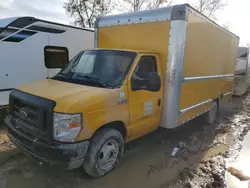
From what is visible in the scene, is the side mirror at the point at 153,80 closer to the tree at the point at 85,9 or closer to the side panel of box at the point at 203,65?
the side panel of box at the point at 203,65

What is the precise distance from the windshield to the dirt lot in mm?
1633

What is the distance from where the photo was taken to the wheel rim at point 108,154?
3.76 meters

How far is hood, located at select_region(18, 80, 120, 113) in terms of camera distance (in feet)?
10.3

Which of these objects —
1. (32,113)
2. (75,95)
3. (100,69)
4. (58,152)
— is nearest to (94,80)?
(100,69)

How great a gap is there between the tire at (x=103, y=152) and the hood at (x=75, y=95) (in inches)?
20.5

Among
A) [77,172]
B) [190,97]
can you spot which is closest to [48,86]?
[77,172]

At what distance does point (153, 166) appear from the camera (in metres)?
4.45

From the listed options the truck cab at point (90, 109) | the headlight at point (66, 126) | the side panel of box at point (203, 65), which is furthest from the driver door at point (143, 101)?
the headlight at point (66, 126)

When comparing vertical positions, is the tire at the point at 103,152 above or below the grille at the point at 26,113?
below

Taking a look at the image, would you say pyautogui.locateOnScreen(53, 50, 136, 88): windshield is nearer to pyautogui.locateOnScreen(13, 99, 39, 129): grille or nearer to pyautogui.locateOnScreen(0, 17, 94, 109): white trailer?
pyautogui.locateOnScreen(13, 99, 39, 129): grille

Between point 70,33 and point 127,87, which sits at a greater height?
point 70,33

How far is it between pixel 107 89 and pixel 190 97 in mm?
2534

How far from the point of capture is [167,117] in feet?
15.5

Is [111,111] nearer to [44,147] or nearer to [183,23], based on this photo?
[44,147]
